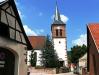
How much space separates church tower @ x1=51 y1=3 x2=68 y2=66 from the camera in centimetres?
7825

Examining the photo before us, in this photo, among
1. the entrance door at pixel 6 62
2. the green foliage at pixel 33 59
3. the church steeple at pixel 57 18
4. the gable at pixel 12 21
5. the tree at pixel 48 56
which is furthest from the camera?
the church steeple at pixel 57 18

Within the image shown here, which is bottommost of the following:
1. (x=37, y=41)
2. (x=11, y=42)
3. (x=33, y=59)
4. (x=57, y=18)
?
(x=11, y=42)

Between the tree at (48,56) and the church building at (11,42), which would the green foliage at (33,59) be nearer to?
the tree at (48,56)

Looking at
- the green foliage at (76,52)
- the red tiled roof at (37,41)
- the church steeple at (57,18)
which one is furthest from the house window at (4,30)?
the green foliage at (76,52)

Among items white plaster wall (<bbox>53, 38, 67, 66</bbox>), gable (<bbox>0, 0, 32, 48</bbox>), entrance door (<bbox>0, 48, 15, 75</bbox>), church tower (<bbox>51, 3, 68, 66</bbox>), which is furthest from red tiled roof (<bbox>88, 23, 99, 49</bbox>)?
white plaster wall (<bbox>53, 38, 67, 66</bbox>)

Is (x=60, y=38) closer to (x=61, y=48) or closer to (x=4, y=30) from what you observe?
(x=61, y=48)

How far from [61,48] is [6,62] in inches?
2293

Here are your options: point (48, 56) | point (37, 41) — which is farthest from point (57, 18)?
point (48, 56)

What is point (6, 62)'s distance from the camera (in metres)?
21.4

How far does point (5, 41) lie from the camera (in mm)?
20875

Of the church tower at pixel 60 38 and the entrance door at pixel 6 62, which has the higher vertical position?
the church tower at pixel 60 38

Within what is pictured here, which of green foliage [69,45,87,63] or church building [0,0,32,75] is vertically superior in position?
green foliage [69,45,87,63]

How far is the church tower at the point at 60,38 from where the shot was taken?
257 ft

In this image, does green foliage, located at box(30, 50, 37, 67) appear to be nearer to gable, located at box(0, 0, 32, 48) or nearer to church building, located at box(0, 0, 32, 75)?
church building, located at box(0, 0, 32, 75)
